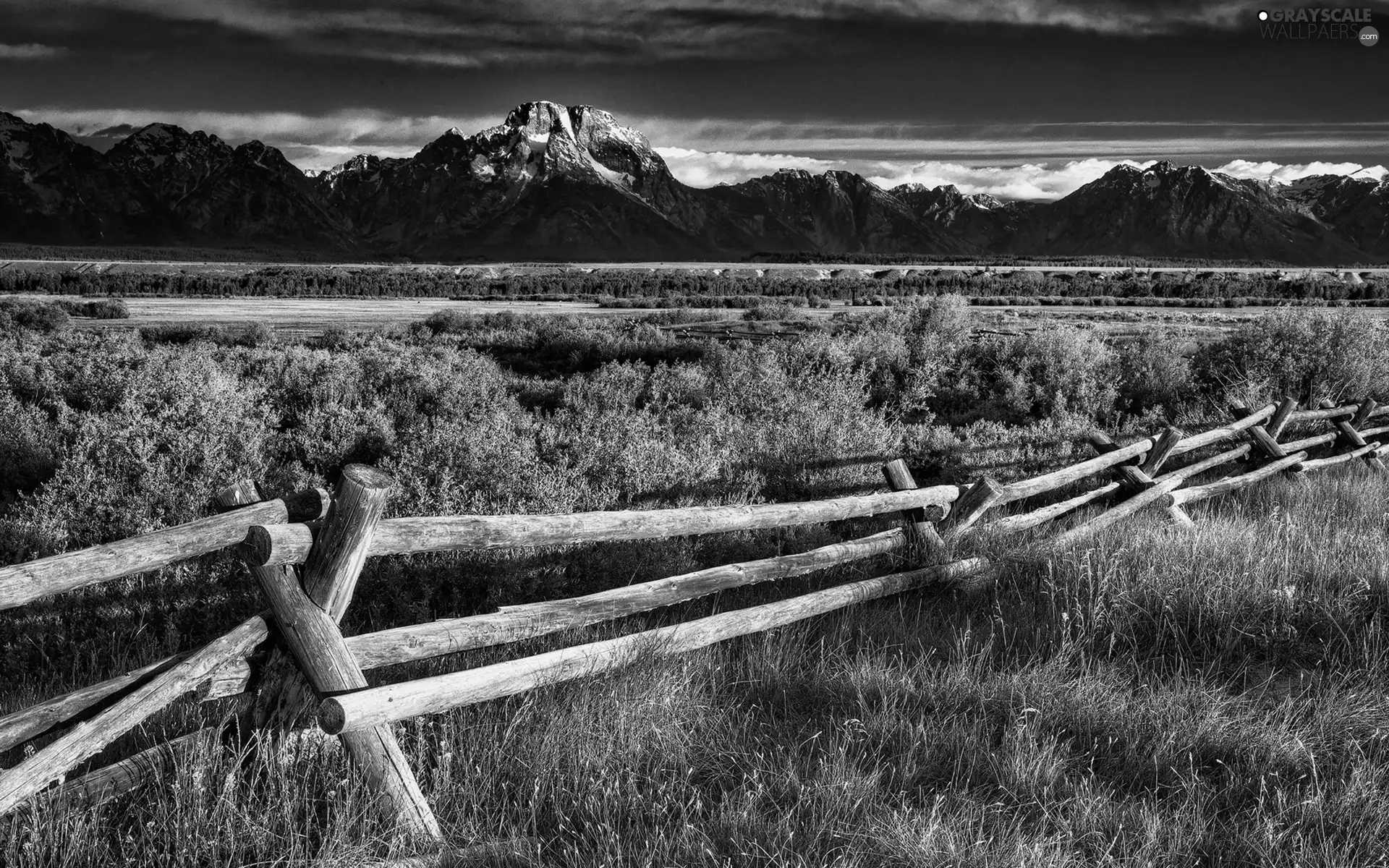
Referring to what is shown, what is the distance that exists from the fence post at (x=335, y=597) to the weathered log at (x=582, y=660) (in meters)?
0.12

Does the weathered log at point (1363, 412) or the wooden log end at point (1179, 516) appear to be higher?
the weathered log at point (1363, 412)

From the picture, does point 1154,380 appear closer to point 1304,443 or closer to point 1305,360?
point 1305,360

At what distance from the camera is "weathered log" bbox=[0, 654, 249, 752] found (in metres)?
2.71

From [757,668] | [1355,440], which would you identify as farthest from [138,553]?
[1355,440]

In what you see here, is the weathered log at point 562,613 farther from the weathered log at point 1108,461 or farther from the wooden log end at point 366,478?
the weathered log at point 1108,461

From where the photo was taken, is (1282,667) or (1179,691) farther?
(1282,667)

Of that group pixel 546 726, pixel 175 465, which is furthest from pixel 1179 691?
pixel 175 465

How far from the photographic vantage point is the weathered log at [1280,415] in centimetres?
1032

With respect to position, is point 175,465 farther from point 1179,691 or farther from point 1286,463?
point 1286,463

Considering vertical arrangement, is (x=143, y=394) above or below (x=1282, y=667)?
above

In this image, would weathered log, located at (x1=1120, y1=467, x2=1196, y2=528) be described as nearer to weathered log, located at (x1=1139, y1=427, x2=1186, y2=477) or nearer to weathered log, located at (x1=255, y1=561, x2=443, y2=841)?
weathered log, located at (x1=1139, y1=427, x2=1186, y2=477)

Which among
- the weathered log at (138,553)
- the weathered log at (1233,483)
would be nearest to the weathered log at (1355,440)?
the weathered log at (1233,483)

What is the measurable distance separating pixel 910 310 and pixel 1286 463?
16.9 m

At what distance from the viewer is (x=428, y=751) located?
3.36 metres
